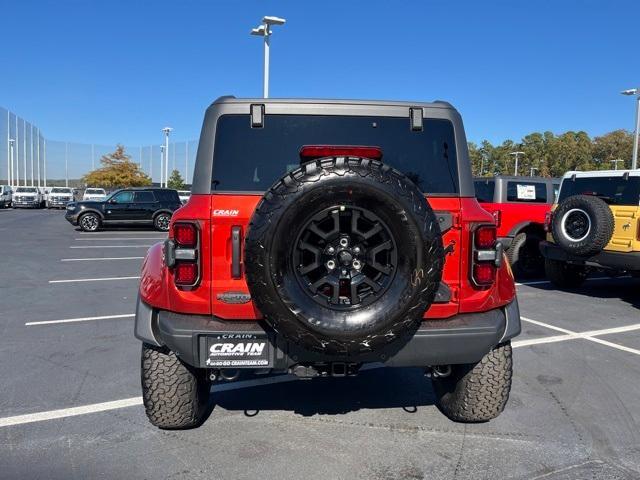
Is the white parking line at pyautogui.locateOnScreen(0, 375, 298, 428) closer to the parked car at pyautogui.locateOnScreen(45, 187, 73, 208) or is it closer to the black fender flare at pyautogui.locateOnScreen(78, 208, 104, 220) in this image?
the black fender flare at pyautogui.locateOnScreen(78, 208, 104, 220)

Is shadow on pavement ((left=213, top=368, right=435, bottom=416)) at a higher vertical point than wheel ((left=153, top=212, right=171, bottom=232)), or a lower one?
lower

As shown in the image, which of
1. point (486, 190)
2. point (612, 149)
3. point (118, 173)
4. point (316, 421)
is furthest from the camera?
point (118, 173)

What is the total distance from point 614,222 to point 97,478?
7.29 metres

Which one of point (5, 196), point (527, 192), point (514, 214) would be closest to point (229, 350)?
point (514, 214)

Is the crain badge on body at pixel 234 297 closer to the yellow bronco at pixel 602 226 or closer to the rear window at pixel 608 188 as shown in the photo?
the yellow bronco at pixel 602 226

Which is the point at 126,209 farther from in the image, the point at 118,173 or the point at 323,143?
the point at 118,173

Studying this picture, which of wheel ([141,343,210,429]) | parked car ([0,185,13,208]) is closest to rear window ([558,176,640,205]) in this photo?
wheel ([141,343,210,429])

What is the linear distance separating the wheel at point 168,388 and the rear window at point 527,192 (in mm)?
8278

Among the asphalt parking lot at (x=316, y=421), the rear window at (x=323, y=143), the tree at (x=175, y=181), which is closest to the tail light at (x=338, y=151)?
the rear window at (x=323, y=143)

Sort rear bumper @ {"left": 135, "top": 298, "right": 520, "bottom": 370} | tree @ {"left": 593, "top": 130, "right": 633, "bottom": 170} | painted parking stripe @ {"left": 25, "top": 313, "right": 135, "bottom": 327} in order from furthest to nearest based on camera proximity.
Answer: tree @ {"left": 593, "top": 130, "right": 633, "bottom": 170}
painted parking stripe @ {"left": 25, "top": 313, "right": 135, "bottom": 327}
rear bumper @ {"left": 135, "top": 298, "right": 520, "bottom": 370}

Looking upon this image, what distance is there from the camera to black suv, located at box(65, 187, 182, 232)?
19375 millimetres

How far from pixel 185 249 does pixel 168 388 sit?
36.4 inches

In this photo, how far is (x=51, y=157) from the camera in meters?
72.4

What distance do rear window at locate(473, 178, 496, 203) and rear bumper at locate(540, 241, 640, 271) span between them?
6.71ft
